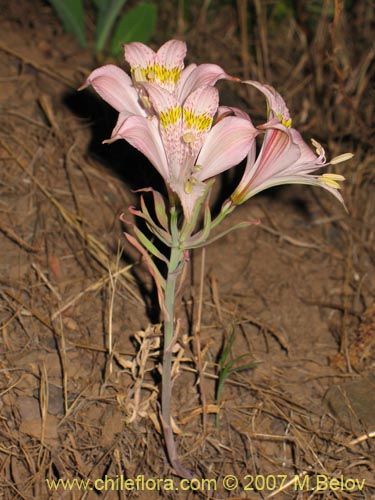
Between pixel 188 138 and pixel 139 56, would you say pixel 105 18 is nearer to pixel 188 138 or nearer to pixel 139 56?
pixel 139 56

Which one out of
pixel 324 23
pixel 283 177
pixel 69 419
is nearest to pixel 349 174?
pixel 324 23

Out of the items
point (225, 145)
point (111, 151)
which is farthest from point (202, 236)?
point (111, 151)

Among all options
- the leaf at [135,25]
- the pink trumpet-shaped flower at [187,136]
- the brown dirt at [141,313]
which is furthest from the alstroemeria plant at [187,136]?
the leaf at [135,25]

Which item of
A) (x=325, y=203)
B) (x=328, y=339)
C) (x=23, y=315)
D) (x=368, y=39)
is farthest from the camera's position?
(x=368, y=39)

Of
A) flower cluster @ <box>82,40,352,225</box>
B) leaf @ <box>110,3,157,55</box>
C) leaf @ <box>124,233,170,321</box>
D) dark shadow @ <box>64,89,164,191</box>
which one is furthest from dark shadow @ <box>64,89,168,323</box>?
flower cluster @ <box>82,40,352,225</box>

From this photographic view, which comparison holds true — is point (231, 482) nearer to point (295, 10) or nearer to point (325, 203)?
point (325, 203)
